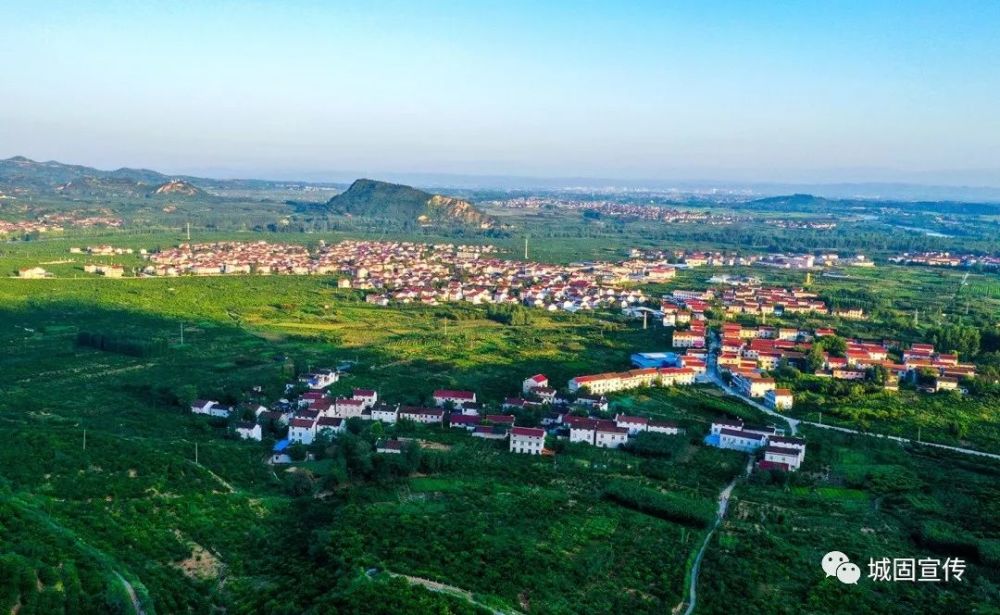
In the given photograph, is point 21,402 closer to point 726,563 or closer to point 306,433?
point 306,433

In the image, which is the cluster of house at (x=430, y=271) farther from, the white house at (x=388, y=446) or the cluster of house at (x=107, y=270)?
the white house at (x=388, y=446)

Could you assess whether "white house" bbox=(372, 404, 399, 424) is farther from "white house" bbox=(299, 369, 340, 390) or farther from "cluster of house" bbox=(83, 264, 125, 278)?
"cluster of house" bbox=(83, 264, 125, 278)

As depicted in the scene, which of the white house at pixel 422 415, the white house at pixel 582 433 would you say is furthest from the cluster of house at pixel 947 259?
the white house at pixel 422 415

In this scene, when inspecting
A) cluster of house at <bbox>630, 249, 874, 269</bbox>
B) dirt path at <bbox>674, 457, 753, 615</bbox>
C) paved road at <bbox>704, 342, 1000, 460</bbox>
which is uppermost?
cluster of house at <bbox>630, 249, 874, 269</bbox>

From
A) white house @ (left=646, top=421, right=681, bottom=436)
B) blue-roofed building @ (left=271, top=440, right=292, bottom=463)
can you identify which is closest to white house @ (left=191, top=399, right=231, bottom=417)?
A: blue-roofed building @ (left=271, top=440, right=292, bottom=463)

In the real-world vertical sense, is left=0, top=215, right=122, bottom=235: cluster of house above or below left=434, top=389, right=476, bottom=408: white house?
above

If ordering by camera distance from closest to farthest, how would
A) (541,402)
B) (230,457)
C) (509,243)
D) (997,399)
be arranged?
(230,457) → (541,402) → (997,399) → (509,243)

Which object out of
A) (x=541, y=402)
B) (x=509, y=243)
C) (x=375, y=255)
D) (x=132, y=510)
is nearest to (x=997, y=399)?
(x=541, y=402)

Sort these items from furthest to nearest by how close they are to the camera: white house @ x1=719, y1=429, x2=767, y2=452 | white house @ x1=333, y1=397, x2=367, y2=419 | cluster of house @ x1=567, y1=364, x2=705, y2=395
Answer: cluster of house @ x1=567, y1=364, x2=705, y2=395, white house @ x1=333, y1=397, x2=367, y2=419, white house @ x1=719, y1=429, x2=767, y2=452
